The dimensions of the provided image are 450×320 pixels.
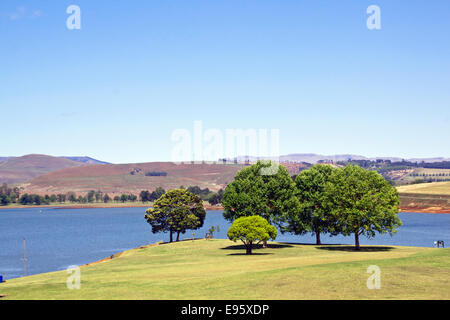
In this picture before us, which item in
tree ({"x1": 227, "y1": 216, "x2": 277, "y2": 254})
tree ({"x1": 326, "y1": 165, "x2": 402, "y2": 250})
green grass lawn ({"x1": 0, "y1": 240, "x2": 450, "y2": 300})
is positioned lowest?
green grass lawn ({"x1": 0, "y1": 240, "x2": 450, "y2": 300})

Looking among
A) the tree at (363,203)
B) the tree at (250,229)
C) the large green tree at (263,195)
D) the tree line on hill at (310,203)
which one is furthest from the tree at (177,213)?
the tree at (363,203)

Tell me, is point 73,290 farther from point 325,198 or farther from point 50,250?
point 50,250

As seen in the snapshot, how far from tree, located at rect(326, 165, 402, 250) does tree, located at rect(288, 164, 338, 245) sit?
15.6 ft

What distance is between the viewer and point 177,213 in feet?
407

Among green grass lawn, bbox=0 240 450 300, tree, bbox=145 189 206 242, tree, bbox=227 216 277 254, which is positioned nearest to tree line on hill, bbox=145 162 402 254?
tree, bbox=227 216 277 254

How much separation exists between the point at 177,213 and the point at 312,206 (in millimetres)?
35475

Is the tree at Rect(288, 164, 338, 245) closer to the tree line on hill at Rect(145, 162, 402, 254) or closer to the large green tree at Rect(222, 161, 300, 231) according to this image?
the tree line on hill at Rect(145, 162, 402, 254)

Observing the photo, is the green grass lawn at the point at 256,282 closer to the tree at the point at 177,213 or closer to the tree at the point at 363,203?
the tree at the point at 363,203

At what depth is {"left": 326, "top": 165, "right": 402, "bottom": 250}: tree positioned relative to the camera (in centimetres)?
8775

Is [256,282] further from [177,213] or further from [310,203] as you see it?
[177,213]

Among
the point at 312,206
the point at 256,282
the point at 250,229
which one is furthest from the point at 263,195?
the point at 256,282
